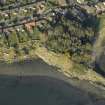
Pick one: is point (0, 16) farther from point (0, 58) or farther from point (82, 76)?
point (82, 76)

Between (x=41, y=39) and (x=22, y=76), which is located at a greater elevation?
(x=41, y=39)

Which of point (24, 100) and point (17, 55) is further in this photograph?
point (17, 55)

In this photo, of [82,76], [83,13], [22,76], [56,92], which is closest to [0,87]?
[22,76]

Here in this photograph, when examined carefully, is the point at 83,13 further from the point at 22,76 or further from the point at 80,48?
the point at 22,76

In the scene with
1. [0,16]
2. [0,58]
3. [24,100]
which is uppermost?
[0,16]

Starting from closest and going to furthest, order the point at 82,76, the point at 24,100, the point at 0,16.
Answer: the point at 24,100 < the point at 82,76 < the point at 0,16

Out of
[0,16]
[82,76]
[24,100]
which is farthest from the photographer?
[0,16]

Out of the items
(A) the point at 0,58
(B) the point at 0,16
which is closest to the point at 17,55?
(A) the point at 0,58
